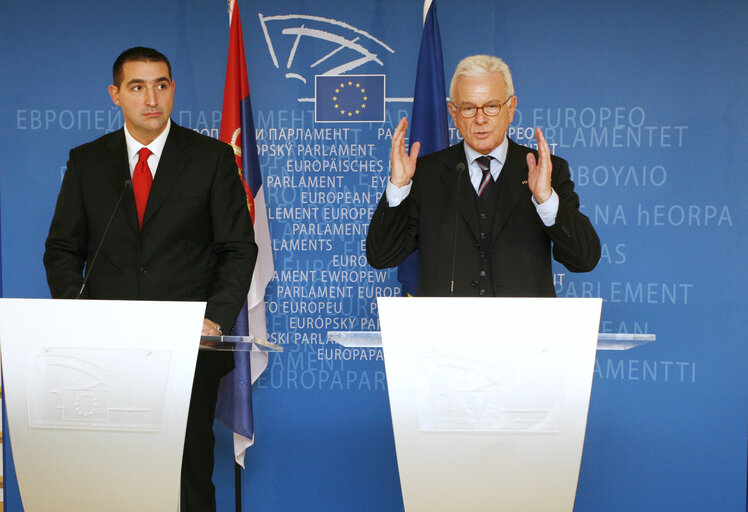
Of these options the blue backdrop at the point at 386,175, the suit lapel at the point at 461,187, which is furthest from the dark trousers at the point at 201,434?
the blue backdrop at the point at 386,175

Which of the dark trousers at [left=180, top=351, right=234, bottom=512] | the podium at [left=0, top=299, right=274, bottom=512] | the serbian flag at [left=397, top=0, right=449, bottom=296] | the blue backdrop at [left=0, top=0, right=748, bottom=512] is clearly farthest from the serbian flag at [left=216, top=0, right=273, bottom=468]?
the podium at [left=0, top=299, right=274, bottom=512]

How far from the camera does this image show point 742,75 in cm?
355

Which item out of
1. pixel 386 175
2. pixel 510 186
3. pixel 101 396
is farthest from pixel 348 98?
pixel 101 396

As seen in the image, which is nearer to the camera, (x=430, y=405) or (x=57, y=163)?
(x=430, y=405)

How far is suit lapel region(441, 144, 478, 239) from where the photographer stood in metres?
2.59

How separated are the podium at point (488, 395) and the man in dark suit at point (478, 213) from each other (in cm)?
75

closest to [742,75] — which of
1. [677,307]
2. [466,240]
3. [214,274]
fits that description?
[677,307]

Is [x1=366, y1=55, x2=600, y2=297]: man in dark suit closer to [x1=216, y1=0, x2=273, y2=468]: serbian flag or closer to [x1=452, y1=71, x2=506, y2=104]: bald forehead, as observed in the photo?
[x1=452, y1=71, x2=506, y2=104]: bald forehead

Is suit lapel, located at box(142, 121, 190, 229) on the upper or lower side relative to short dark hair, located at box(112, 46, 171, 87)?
lower

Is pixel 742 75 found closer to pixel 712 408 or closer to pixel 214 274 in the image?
pixel 712 408

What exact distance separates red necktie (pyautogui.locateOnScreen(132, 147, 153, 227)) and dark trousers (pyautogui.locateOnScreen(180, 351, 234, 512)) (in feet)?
1.93

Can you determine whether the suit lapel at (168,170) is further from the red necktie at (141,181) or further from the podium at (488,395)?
the podium at (488,395)

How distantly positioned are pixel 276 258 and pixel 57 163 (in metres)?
1.27

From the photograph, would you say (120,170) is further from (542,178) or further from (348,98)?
(542,178)
